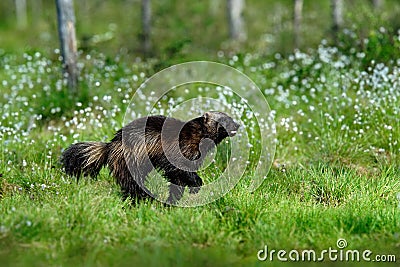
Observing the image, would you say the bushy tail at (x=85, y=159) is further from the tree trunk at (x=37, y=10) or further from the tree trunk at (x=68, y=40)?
the tree trunk at (x=37, y=10)

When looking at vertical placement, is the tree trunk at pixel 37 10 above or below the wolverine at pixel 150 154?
above

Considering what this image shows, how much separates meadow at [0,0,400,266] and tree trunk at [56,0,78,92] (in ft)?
0.72

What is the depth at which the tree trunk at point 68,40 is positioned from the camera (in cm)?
944

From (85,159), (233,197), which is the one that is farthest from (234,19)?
(233,197)

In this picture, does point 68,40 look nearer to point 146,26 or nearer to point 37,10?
point 146,26

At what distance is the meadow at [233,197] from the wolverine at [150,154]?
19 cm

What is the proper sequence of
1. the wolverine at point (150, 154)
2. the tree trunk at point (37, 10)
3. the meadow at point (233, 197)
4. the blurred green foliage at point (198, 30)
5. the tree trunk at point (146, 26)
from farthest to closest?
the tree trunk at point (37, 10) → the tree trunk at point (146, 26) → the blurred green foliage at point (198, 30) → the wolverine at point (150, 154) → the meadow at point (233, 197)

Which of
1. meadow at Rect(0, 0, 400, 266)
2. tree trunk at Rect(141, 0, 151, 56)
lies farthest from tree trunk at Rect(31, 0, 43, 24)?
meadow at Rect(0, 0, 400, 266)

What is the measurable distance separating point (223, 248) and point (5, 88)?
6847 mm

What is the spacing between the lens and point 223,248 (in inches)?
201

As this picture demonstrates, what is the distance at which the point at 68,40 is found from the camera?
9.48 m

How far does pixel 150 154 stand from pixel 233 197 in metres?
0.98

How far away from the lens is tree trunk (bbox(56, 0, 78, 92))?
944cm

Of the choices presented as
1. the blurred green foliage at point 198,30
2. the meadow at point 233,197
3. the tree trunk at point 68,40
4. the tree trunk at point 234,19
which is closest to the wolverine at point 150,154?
the meadow at point 233,197
